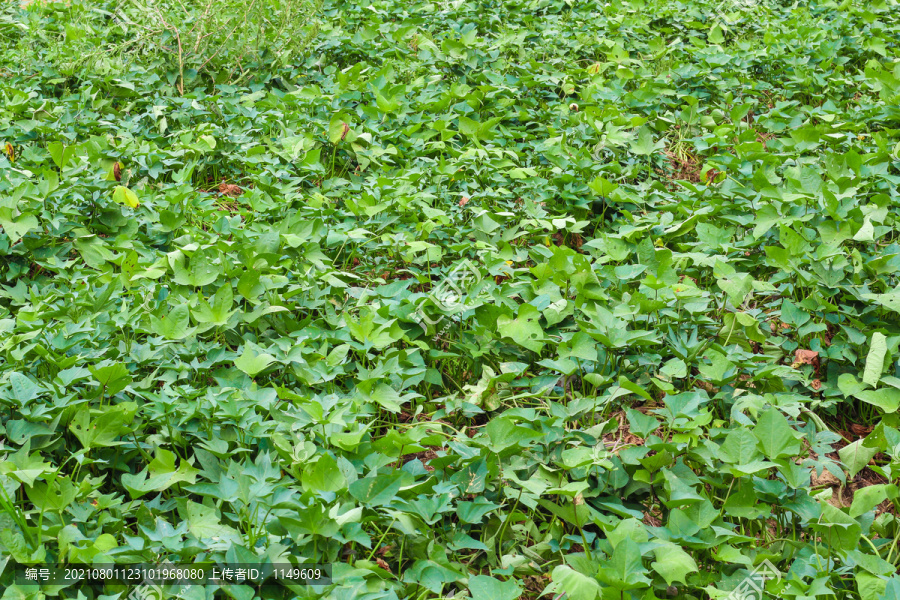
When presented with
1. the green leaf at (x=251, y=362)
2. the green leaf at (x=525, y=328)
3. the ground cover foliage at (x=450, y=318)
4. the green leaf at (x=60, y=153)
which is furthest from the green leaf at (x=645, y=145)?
the green leaf at (x=60, y=153)

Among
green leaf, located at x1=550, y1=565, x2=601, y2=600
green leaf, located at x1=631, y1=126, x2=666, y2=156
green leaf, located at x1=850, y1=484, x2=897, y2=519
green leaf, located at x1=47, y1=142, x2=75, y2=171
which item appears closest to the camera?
green leaf, located at x1=550, y1=565, x2=601, y2=600

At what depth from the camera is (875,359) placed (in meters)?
2.16

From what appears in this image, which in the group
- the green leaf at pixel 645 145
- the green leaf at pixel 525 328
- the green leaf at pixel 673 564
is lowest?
the green leaf at pixel 673 564

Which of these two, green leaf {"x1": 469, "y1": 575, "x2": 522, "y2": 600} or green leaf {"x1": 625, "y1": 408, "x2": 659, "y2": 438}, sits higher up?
green leaf {"x1": 625, "y1": 408, "x2": 659, "y2": 438}

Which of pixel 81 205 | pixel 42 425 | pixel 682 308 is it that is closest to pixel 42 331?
pixel 42 425

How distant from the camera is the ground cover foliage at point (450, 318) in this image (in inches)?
66.2

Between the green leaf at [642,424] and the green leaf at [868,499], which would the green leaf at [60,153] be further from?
the green leaf at [868,499]

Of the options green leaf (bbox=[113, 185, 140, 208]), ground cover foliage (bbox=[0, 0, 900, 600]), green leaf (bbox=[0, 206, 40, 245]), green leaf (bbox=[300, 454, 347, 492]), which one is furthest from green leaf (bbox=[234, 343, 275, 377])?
green leaf (bbox=[113, 185, 140, 208])

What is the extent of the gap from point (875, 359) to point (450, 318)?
4.16 feet

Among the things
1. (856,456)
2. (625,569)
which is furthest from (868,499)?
(625,569)

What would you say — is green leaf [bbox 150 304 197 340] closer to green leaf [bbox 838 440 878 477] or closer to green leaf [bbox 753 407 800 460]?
green leaf [bbox 753 407 800 460]

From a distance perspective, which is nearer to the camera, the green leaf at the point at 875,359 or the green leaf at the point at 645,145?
the green leaf at the point at 875,359

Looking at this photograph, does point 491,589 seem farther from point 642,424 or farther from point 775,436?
point 775,436

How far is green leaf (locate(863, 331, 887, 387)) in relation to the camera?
2141mm
